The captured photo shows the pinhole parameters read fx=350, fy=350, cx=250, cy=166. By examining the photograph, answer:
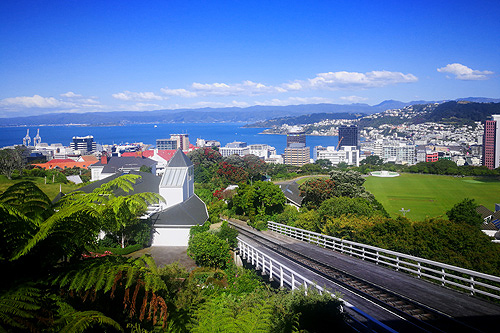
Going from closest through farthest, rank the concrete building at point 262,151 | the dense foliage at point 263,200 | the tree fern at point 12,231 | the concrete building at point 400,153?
the tree fern at point 12,231, the dense foliage at point 263,200, the concrete building at point 400,153, the concrete building at point 262,151

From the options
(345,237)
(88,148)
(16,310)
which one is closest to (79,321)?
(16,310)

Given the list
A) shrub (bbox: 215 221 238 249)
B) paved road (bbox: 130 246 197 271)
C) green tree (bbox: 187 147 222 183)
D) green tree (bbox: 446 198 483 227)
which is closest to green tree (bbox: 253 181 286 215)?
paved road (bbox: 130 246 197 271)

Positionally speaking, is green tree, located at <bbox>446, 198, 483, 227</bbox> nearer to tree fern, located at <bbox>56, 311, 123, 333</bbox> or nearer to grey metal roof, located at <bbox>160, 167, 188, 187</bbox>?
grey metal roof, located at <bbox>160, 167, 188, 187</bbox>

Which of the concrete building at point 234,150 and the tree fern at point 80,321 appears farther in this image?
the concrete building at point 234,150

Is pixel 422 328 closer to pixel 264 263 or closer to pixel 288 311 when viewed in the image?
pixel 288 311

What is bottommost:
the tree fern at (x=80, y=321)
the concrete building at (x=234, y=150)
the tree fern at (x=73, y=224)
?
the concrete building at (x=234, y=150)

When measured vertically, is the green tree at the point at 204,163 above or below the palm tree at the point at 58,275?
below

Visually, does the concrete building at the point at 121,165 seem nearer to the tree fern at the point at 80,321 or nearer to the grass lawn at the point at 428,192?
the grass lawn at the point at 428,192

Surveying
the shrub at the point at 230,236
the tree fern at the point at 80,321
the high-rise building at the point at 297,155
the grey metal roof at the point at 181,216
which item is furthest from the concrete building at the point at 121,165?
the high-rise building at the point at 297,155
